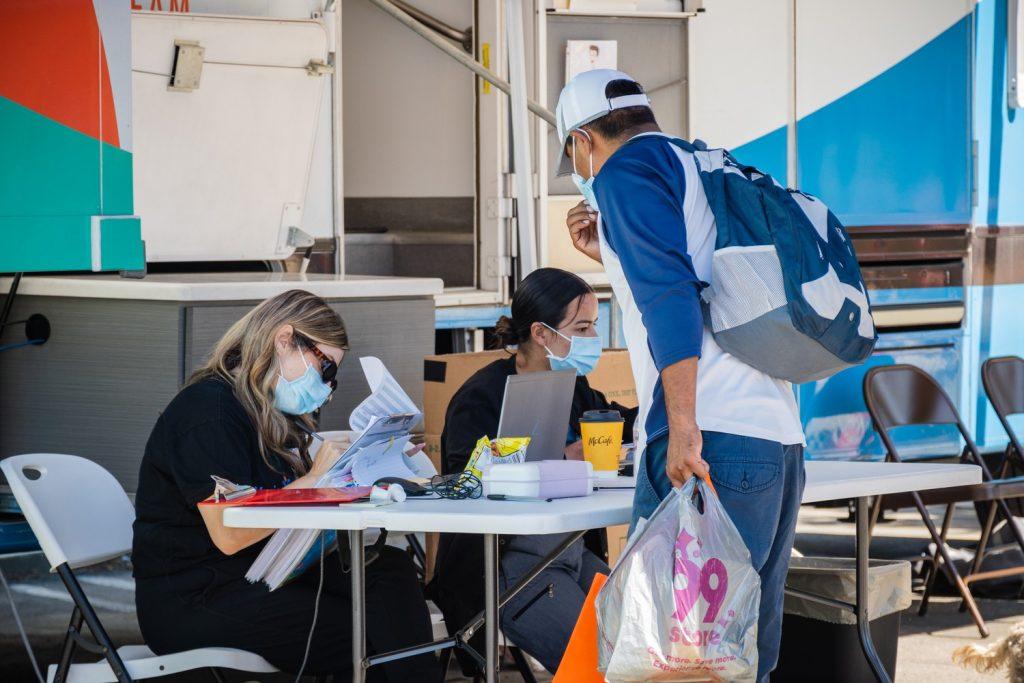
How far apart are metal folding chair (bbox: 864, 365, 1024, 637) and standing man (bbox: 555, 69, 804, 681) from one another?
2.50 metres

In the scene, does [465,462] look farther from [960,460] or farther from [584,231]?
[960,460]

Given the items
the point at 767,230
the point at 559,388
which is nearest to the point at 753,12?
the point at 559,388

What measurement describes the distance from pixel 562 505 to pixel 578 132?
712 millimetres

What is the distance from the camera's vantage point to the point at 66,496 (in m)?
3.05

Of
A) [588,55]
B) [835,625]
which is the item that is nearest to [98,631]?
[835,625]

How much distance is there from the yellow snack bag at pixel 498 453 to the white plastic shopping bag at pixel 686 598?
20.9 inches

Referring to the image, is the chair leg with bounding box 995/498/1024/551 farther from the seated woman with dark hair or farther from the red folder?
the red folder

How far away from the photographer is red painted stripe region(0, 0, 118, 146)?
339 centimetres

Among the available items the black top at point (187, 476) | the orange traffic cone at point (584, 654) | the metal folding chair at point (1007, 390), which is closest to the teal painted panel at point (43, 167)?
the black top at point (187, 476)

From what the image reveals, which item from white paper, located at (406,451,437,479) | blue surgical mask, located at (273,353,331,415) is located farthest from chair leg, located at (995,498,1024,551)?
blue surgical mask, located at (273,353,331,415)

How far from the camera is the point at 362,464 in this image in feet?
9.92

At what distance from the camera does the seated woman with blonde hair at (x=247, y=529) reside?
2920mm

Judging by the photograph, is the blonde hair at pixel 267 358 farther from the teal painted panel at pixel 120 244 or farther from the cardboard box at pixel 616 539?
the cardboard box at pixel 616 539

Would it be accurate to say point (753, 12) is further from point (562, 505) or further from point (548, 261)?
point (562, 505)
